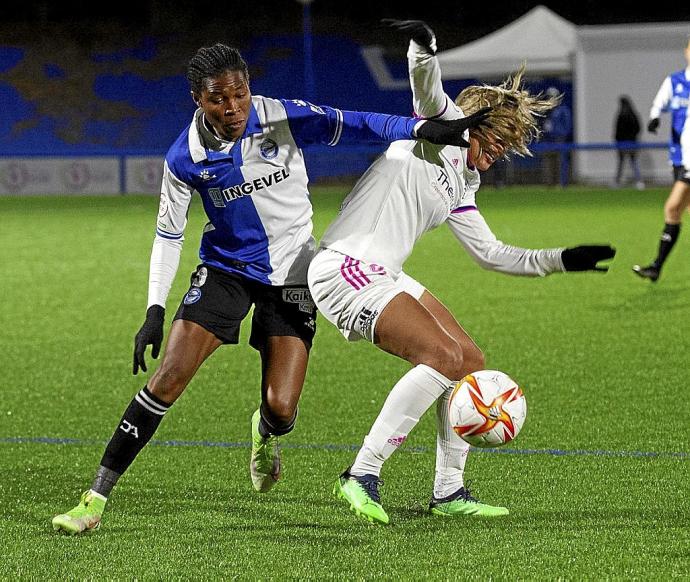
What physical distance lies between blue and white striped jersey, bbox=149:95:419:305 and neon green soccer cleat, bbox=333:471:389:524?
0.97 m

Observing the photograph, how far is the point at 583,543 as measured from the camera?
4.80 meters

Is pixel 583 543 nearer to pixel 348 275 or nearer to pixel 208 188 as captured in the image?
pixel 348 275

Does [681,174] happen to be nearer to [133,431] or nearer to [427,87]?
[427,87]

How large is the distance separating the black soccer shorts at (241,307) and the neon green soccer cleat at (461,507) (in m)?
0.96

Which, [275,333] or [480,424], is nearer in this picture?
[480,424]

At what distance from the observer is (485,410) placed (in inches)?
199

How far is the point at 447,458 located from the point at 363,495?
51 centimetres

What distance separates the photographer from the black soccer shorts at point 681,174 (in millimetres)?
12938

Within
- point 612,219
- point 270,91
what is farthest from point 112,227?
point 270,91

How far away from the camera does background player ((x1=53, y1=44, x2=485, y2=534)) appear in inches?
203

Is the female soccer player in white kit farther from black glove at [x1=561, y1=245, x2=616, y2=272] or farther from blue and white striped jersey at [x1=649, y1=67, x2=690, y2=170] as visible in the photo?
blue and white striped jersey at [x1=649, y1=67, x2=690, y2=170]

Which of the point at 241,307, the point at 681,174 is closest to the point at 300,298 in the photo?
the point at 241,307

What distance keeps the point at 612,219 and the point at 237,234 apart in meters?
16.7

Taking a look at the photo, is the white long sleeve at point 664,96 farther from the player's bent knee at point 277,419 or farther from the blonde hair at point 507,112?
the player's bent knee at point 277,419
